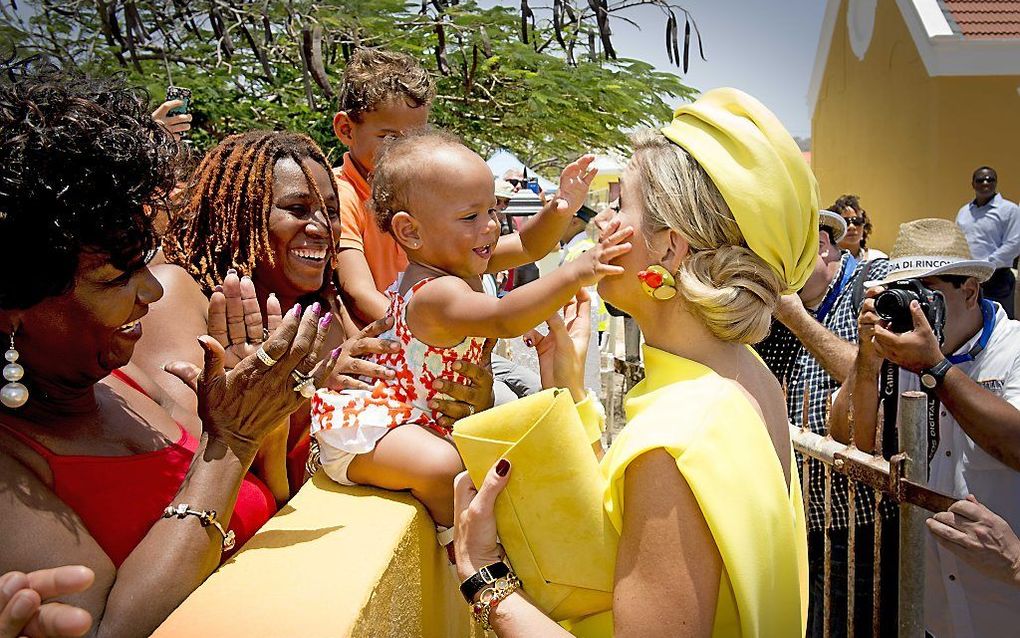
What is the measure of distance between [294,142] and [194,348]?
92 centimetres

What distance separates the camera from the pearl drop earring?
1.63 meters

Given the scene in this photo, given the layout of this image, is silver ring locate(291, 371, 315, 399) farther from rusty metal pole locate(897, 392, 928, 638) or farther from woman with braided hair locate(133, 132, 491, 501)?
rusty metal pole locate(897, 392, 928, 638)

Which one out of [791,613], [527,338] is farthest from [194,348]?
[791,613]

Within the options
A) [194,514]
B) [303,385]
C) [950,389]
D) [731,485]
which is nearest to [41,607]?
[194,514]

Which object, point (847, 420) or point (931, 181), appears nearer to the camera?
point (847, 420)

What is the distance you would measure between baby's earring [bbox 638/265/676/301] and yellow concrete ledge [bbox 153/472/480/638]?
2.84 feet

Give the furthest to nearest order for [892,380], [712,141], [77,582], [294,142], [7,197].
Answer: [892,380]
[294,142]
[712,141]
[7,197]
[77,582]

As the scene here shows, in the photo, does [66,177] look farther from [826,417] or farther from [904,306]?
[826,417]

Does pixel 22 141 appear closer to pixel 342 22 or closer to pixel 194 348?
pixel 194 348

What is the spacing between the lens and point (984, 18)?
619 inches

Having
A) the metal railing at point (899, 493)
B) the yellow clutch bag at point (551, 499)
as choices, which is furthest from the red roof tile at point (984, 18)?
the yellow clutch bag at point (551, 499)

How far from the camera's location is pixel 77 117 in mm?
1734

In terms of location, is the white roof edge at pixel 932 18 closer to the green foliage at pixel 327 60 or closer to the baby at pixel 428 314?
the green foliage at pixel 327 60

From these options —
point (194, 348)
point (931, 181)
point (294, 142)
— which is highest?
point (294, 142)
